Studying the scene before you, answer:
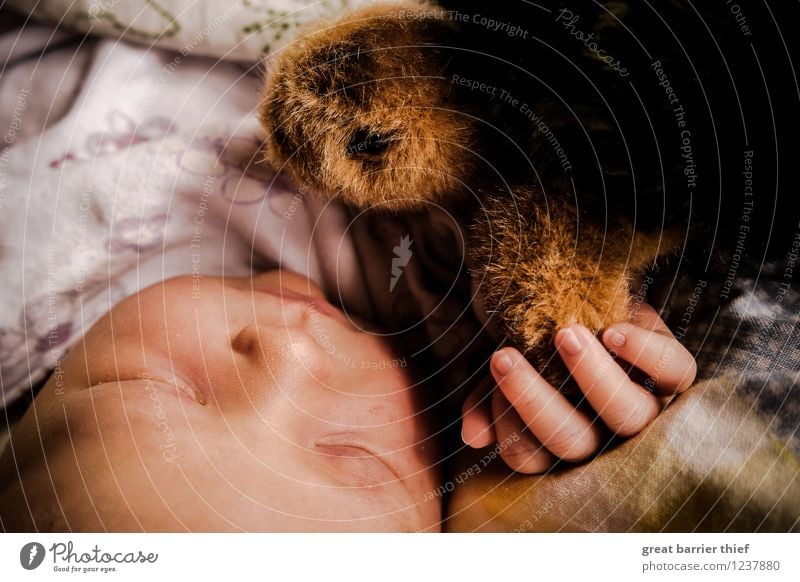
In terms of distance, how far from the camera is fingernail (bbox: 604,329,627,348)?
266 mm

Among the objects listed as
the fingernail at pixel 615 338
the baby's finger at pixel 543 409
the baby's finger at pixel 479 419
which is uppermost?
the fingernail at pixel 615 338

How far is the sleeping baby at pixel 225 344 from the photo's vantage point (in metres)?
Result: 0.27

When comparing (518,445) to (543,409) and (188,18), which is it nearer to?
(543,409)

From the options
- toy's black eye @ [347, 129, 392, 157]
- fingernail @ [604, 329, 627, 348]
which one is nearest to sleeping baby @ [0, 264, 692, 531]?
fingernail @ [604, 329, 627, 348]

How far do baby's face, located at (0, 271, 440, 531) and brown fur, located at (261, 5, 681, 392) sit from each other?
0.29 feet

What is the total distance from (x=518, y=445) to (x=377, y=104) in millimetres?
187

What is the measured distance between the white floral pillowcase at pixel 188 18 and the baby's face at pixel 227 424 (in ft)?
0.51

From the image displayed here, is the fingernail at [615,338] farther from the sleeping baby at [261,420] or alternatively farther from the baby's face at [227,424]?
the baby's face at [227,424]

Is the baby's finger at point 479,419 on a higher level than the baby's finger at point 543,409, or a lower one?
lower

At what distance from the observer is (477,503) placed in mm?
294

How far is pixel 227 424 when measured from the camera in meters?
0.28

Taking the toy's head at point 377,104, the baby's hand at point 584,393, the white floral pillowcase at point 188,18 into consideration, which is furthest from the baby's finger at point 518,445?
the white floral pillowcase at point 188,18
